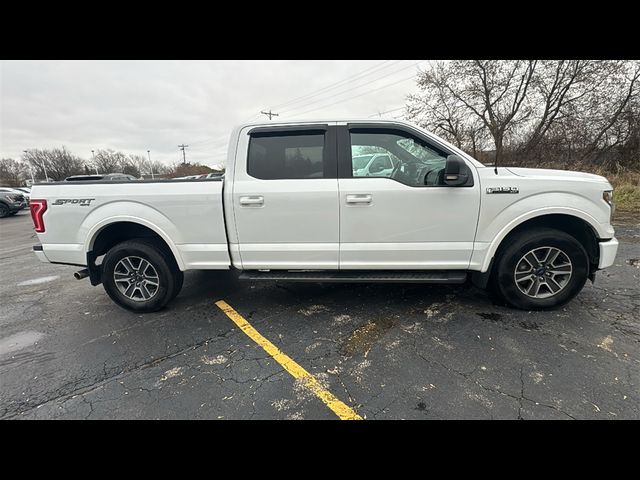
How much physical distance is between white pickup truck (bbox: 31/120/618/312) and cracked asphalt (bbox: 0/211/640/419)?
19.0 inches

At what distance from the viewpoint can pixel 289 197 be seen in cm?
307

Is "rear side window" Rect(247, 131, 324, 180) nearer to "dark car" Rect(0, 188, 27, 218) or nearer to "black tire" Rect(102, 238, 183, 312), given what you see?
"black tire" Rect(102, 238, 183, 312)

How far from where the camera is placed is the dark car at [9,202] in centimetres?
1584

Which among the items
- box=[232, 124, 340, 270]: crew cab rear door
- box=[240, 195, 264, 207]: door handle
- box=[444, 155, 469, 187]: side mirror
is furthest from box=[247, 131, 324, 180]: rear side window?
box=[444, 155, 469, 187]: side mirror

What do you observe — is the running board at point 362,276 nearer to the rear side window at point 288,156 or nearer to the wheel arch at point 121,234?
A: the wheel arch at point 121,234

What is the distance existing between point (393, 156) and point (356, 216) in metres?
0.82

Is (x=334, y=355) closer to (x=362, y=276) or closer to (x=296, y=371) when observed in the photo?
(x=296, y=371)

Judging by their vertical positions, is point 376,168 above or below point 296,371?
above

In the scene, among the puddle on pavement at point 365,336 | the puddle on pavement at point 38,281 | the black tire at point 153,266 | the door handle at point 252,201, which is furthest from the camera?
the puddle on pavement at point 38,281

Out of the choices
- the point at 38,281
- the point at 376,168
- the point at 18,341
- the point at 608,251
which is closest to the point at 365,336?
the point at 376,168

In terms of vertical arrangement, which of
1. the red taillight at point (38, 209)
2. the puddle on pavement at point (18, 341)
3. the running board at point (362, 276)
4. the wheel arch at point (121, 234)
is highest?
the red taillight at point (38, 209)

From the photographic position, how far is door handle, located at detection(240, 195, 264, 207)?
10.2ft

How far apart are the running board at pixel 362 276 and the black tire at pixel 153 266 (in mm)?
887

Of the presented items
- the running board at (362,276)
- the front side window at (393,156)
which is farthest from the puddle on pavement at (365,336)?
the front side window at (393,156)
